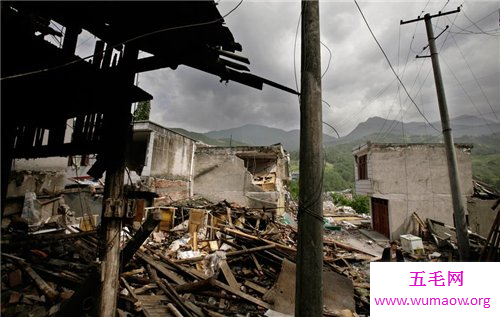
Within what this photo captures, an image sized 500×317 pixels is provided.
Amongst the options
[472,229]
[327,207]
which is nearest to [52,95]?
[472,229]

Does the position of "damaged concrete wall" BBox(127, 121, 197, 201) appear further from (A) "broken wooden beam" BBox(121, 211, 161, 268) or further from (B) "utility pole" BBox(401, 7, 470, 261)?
(B) "utility pole" BBox(401, 7, 470, 261)

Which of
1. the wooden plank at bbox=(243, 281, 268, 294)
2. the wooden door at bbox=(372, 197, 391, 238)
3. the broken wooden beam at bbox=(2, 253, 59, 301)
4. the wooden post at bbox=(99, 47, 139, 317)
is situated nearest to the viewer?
the wooden post at bbox=(99, 47, 139, 317)

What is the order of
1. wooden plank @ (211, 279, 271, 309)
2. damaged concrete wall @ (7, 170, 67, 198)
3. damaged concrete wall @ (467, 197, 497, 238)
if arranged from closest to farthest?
wooden plank @ (211, 279, 271, 309)
damaged concrete wall @ (7, 170, 67, 198)
damaged concrete wall @ (467, 197, 497, 238)

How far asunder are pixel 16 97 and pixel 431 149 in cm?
2132

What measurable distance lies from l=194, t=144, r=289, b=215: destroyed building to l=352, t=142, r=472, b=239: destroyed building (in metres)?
7.35

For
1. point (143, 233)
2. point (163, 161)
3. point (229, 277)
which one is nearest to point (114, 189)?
point (143, 233)

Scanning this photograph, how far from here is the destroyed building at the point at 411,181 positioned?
16453mm

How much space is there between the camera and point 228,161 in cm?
1784

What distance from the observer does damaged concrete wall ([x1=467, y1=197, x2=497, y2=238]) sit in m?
12.2

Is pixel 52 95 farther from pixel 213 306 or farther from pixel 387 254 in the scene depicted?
pixel 387 254

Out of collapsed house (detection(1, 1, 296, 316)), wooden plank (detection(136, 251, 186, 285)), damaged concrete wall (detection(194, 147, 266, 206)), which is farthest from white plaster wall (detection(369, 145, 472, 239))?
collapsed house (detection(1, 1, 296, 316))

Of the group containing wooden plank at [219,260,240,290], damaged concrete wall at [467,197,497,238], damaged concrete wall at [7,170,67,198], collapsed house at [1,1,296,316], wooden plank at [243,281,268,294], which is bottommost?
wooden plank at [243,281,268,294]

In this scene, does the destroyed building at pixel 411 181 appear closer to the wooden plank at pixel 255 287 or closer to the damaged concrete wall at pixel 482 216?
the damaged concrete wall at pixel 482 216

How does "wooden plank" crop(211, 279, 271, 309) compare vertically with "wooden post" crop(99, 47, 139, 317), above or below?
below
